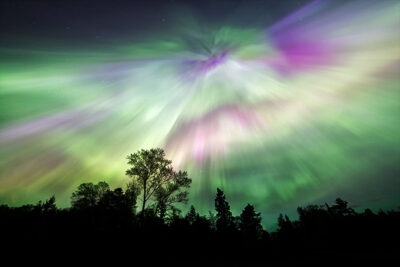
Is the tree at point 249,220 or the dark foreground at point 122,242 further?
the tree at point 249,220

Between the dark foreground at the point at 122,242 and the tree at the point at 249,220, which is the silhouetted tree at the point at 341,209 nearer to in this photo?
the tree at the point at 249,220

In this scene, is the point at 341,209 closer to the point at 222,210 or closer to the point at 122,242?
the point at 222,210

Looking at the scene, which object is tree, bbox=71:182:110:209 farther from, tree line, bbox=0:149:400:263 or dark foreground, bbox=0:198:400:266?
dark foreground, bbox=0:198:400:266

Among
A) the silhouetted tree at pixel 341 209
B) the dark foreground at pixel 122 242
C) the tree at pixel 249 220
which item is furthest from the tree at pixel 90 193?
the silhouetted tree at pixel 341 209

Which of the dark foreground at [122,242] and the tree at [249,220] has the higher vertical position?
the tree at [249,220]

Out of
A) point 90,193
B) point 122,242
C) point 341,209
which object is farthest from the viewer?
point 341,209

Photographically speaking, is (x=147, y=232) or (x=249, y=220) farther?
(x=249, y=220)

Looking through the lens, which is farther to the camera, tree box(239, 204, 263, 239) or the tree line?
tree box(239, 204, 263, 239)

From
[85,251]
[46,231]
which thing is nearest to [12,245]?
[46,231]

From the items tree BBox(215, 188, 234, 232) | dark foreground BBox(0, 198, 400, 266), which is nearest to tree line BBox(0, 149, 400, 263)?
dark foreground BBox(0, 198, 400, 266)

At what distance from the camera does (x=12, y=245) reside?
10.1 meters

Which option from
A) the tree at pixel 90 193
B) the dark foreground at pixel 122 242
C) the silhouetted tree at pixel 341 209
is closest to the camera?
the dark foreground at pixel 122 242

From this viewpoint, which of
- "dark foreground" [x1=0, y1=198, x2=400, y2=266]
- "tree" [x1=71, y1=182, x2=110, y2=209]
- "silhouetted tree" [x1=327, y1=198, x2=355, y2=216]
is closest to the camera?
"dark foreground" [x1=0, y1=198, x2=400, y2=266]

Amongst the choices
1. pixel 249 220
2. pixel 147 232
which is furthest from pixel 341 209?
pixel 147 232
